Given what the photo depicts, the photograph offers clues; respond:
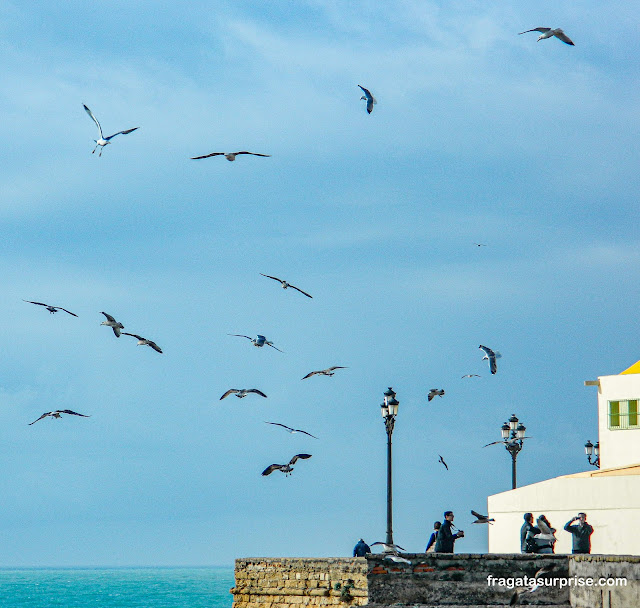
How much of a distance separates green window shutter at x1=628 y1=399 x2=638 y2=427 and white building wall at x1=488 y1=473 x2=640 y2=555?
4606 mm

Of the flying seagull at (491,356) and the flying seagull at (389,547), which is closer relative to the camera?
the flying seagull at (389,547)

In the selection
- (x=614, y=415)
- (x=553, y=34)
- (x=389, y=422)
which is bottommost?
(x=389, y=422)

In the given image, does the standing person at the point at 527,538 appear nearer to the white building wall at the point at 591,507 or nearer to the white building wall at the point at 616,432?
the white building wall at the point at 591,507

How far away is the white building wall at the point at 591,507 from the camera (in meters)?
26.0

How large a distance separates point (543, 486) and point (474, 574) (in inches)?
491

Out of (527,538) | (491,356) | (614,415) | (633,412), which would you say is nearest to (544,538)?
(527,538)

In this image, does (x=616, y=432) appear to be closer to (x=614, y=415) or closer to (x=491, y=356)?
(x=614, y=415)

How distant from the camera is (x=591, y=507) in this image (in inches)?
1055

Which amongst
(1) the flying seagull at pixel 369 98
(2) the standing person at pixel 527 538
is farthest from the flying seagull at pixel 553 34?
(2) the standing person at pixel 527 538

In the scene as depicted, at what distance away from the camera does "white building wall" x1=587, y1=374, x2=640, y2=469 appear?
32156 mm

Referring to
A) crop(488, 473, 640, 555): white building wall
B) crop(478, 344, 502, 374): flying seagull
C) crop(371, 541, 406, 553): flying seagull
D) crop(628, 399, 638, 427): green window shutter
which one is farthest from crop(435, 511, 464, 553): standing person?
crop(628, 399, 638, 427): green window shutter

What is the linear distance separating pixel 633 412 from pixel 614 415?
2.14 ft

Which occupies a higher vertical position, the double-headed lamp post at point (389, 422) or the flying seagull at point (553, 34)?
the flying seagull at point (553, 34)

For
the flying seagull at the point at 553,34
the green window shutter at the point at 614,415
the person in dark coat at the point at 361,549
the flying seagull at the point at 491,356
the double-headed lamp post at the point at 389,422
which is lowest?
the person in dark coat at the point at 361,549
